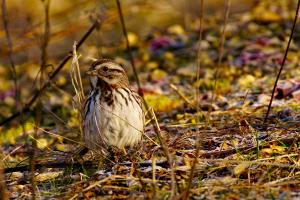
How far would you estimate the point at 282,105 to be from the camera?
815cm

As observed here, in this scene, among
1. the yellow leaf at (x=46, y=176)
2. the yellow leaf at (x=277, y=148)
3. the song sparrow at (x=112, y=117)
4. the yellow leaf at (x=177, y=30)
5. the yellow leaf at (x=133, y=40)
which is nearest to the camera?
the yellow leaf at (x=277, y=148)

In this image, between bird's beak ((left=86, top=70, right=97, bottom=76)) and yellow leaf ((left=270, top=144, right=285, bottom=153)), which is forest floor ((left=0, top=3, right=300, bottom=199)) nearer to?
yellow leaf ((left=270, top=144, right=285, bottom=153))

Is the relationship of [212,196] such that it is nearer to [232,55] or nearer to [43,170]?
[43,170]

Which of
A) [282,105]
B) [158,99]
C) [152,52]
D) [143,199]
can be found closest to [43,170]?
[143,199]

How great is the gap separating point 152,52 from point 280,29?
6.53 ft

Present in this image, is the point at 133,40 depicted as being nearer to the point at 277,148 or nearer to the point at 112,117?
the point at 112,117

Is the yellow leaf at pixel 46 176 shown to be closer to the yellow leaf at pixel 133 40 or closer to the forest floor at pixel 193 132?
the forest floor at pixel 193 132

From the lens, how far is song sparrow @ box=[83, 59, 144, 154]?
21.4 feet

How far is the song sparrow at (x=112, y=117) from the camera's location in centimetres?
652

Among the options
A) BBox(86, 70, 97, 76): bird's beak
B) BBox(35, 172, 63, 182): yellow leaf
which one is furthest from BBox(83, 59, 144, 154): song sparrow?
BBox(35, 172, 63, 182): yellow leaf

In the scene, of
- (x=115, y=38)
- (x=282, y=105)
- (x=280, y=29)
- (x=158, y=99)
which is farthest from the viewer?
(x=115, y=38)

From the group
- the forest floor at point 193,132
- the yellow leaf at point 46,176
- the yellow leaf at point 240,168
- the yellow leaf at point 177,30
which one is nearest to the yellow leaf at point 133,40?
the forest floor at point 193,132

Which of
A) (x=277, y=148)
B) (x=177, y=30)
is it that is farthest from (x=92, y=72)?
(x=177, y=30)

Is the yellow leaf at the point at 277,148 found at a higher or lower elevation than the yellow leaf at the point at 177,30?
lower
